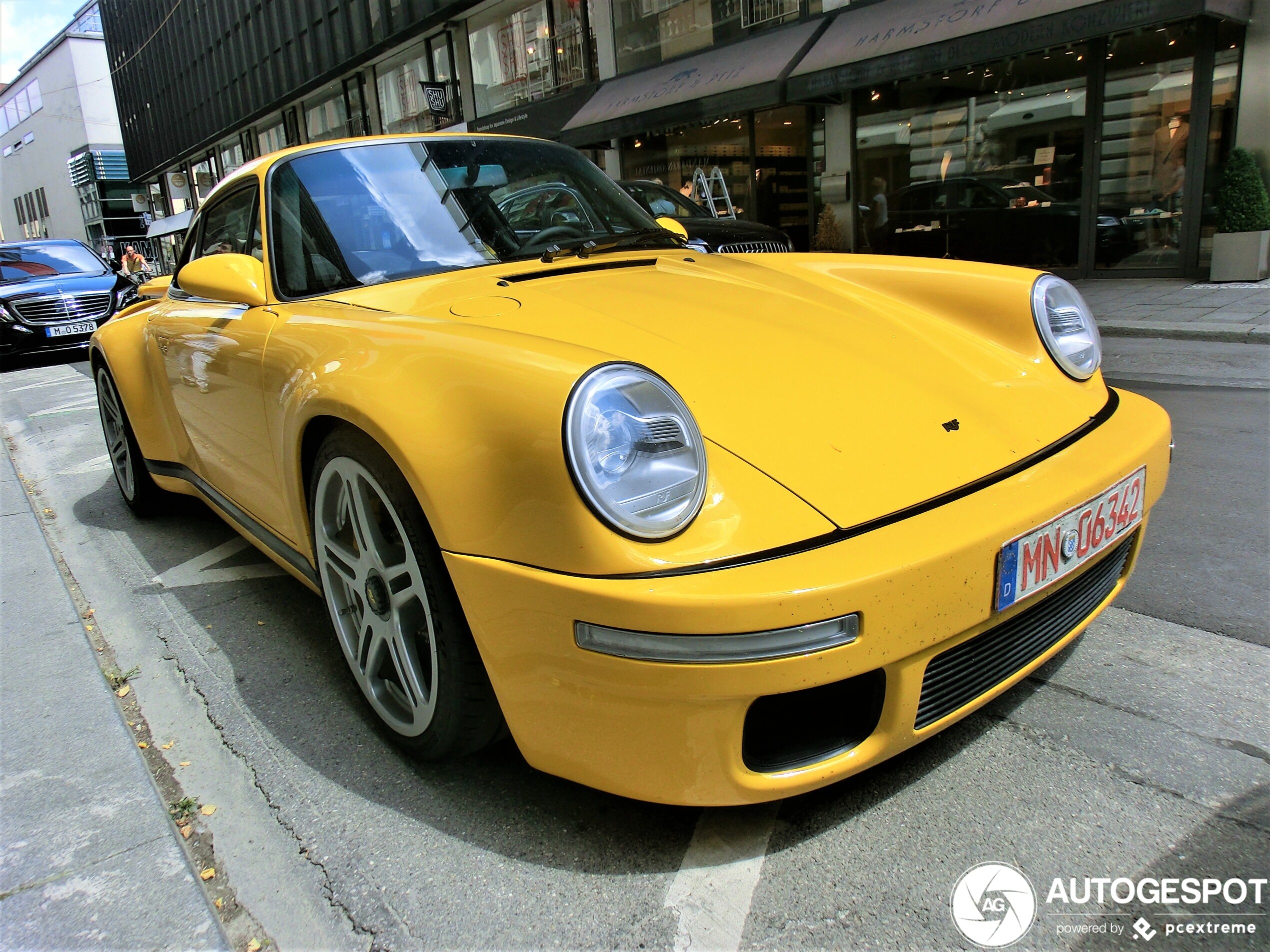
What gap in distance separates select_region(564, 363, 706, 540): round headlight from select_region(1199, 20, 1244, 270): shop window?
9592 mm

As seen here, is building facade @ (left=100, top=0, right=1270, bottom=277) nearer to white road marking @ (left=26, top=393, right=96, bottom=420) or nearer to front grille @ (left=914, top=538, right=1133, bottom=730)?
front grille @ (left=914, top=538, right=1133, bottom=730)

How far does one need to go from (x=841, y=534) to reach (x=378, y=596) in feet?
3.40

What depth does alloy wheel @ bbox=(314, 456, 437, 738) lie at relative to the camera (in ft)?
5.90

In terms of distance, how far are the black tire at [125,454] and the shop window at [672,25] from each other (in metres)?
11.5

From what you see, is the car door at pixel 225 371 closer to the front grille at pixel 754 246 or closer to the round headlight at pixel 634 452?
the round headlight at pixel 634 452

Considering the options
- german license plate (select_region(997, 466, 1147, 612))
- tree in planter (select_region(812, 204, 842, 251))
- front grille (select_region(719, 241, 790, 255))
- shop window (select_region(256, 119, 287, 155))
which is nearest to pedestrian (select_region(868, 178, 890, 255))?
tree in planter (select_region(812, 204, 842, 251))

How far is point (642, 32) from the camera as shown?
14961mm

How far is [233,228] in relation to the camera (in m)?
3.06

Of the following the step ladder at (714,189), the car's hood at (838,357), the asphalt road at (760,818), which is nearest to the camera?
the asphalt road at (760,818)

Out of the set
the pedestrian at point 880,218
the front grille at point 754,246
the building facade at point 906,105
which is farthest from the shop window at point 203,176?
the front grille at point 754,246

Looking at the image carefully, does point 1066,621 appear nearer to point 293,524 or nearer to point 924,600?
point 924,600

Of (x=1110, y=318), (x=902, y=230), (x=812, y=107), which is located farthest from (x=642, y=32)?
(x=1110, y=318)

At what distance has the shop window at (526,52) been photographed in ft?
53.8

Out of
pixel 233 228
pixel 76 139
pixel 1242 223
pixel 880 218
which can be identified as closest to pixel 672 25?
pixel 880 218
